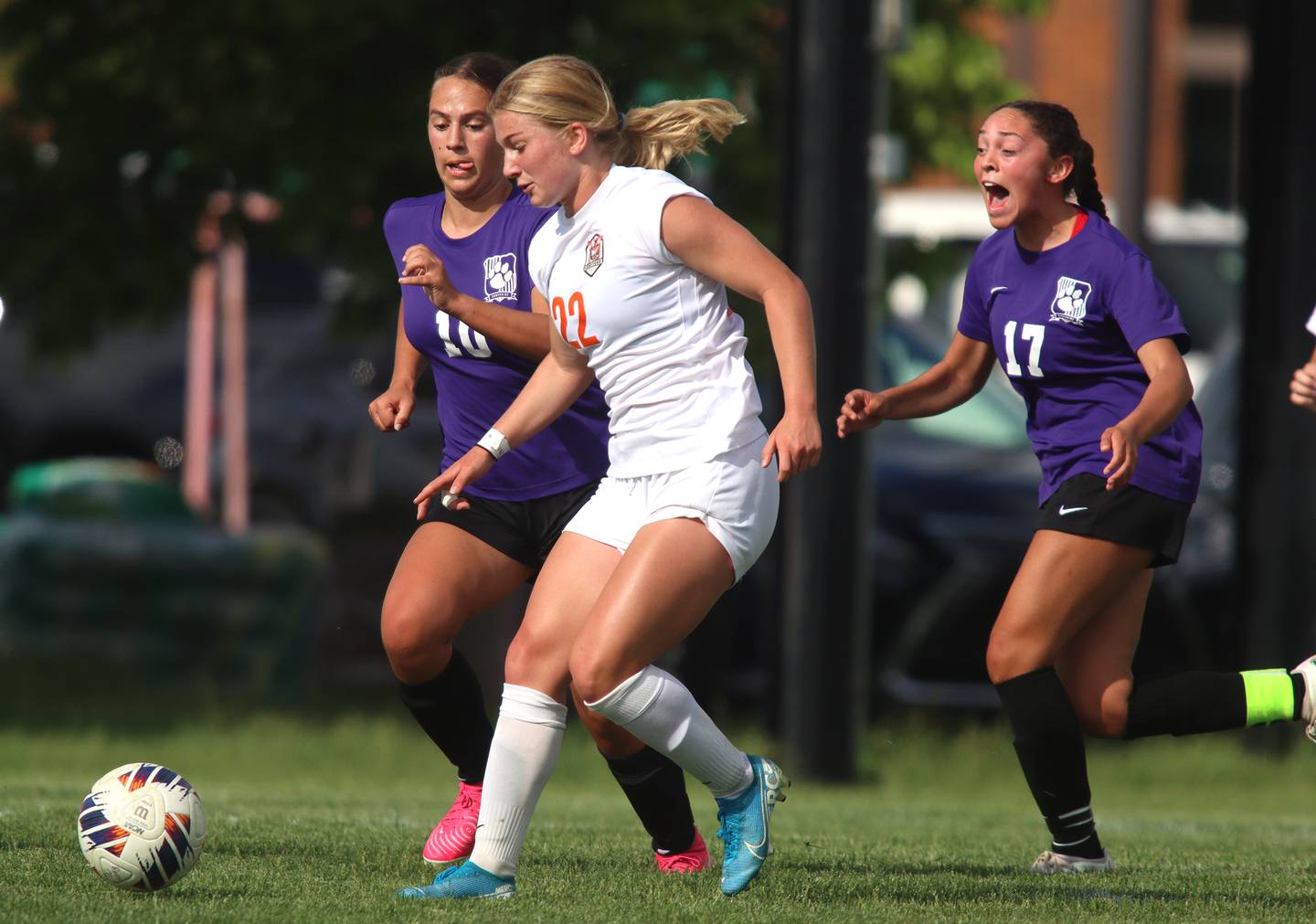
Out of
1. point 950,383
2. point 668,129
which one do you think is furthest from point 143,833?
point 950,383

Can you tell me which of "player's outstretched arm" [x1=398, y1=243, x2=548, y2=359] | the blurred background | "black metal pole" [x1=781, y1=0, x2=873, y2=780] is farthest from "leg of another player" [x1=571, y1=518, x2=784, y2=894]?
the blurred background

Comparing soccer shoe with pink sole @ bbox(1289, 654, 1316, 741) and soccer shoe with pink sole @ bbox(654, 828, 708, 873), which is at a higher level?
soccer shoe with pink sole @ bbox(1289, 654, 1316, 741)

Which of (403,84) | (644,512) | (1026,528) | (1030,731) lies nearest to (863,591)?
(1026,528)

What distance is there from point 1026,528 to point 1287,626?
1.59 meters

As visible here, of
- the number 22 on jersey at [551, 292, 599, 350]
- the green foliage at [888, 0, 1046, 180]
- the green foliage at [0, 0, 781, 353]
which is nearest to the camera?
the number 22 on jersey at [551, 292, 599, 350]

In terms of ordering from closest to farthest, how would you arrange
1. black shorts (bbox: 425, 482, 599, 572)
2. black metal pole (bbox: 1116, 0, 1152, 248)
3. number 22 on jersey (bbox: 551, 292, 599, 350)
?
1. number 22 on jersey (bbox: 551, 292, 599, 350)
2. black shorts (bbox: 425, 482, 599, 572)
3. black metal pole (bbox: 1116, 0, 1152, 248)

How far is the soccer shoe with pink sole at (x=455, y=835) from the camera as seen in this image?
601cm

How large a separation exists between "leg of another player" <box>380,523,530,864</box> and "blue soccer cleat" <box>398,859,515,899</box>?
0.76 meters

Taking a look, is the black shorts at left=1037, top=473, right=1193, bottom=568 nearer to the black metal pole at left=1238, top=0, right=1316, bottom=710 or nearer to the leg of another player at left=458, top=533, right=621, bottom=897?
the leg of another player at left=458, top=533, right=621, bottom=897

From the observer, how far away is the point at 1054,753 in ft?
19.4

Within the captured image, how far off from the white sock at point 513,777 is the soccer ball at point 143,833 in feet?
2.40

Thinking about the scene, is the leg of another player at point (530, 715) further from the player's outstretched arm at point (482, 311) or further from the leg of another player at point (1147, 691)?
the leg of another player at point (1147, 691)

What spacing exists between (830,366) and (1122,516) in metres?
5.42

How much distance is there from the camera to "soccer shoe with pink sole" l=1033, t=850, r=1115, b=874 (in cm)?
605
